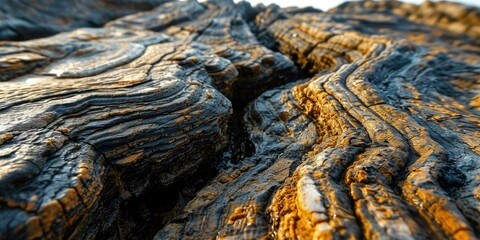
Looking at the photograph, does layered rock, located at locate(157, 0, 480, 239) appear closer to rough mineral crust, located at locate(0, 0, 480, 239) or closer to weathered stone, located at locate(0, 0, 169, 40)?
rough mineral crust, located at locate(0, 0, 480, 239)

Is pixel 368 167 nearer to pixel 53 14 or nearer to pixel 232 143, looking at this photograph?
pixel 232 143

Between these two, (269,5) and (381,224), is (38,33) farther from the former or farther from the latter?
(381,224)

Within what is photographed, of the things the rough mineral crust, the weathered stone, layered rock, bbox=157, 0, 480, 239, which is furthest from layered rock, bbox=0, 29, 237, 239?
the weathered stone

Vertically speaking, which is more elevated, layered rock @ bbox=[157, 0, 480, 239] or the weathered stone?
the weathered stone

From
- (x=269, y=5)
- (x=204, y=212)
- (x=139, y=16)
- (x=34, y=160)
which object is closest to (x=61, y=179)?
(x=34, y=160)

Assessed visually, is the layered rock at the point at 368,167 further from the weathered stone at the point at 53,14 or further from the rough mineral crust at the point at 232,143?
the weathered stone at the point at 53,14

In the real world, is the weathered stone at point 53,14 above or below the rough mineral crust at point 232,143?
above

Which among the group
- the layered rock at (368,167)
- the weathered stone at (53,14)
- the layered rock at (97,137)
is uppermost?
the weathered stone at (53,14)

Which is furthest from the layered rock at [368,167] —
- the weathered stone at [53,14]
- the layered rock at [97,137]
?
the weathered stone at [53,14]

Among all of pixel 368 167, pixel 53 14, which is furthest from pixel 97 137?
pixel 53 14
